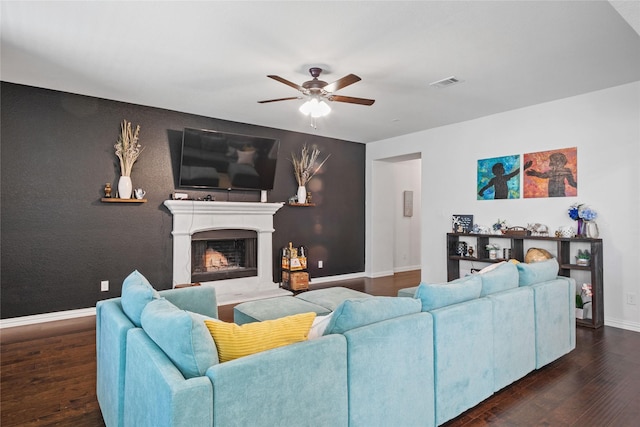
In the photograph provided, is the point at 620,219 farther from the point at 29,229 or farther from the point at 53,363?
the point at 29,229

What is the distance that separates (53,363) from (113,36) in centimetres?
281

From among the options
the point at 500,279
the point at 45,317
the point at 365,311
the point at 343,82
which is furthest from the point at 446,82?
the point at 45,317

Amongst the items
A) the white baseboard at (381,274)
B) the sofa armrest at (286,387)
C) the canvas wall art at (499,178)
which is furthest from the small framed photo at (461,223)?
the sofa armrest at (286,387)

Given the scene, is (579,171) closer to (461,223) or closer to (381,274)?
(461,223)

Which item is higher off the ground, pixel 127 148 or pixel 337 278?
pixel 127 148

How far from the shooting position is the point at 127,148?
4762 millimetres

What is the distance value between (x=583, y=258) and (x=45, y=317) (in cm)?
640

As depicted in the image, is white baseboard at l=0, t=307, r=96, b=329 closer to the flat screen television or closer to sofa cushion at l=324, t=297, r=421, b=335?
the flat screen television

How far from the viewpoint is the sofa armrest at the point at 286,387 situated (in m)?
1.38

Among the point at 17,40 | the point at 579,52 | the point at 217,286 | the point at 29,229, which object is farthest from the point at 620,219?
the point at 29,229

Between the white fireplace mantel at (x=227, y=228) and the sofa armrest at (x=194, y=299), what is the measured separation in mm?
2171

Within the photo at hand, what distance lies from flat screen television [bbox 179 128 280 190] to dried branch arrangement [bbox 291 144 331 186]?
1.66ft

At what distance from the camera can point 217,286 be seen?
5.50 metres

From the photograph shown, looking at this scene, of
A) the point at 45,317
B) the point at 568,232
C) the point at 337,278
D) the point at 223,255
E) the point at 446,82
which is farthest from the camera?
the point at 337,278
